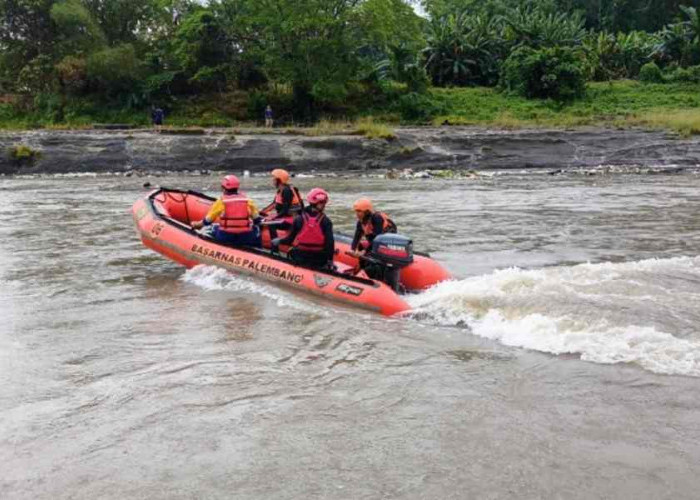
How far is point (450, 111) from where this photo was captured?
34.5 meters

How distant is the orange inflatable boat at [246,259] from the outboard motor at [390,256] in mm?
96

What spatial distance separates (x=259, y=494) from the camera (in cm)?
410

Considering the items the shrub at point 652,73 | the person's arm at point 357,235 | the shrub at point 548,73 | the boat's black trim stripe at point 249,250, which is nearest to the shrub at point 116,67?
the shrub at point 548,73

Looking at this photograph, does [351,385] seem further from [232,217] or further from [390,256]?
[232,217]

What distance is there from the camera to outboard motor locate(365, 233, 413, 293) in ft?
25.9

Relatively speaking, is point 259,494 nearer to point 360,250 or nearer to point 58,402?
point 58,402

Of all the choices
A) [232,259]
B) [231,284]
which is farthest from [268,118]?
[231,284]

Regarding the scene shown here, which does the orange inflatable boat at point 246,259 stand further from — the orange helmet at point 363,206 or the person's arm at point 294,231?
the orange helmet at point 363,206

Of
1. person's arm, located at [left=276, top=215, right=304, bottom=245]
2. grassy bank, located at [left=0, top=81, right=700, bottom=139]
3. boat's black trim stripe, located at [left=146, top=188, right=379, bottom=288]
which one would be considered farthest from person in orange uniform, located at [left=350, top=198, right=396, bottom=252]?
grassy bank, located at [left=0, top=81, right=700, bottom=139]

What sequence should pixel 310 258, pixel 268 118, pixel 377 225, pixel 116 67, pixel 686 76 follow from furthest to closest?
1. pixel 686 76
2. pixel 116 67
3. pixel 268 118
4. pixel 310 258
5. pixel 377 225

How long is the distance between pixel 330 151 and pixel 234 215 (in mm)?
18101

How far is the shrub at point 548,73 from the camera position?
114 feet

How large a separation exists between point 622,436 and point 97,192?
18582mm

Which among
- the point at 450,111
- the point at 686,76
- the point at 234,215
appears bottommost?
the point at 234,215
